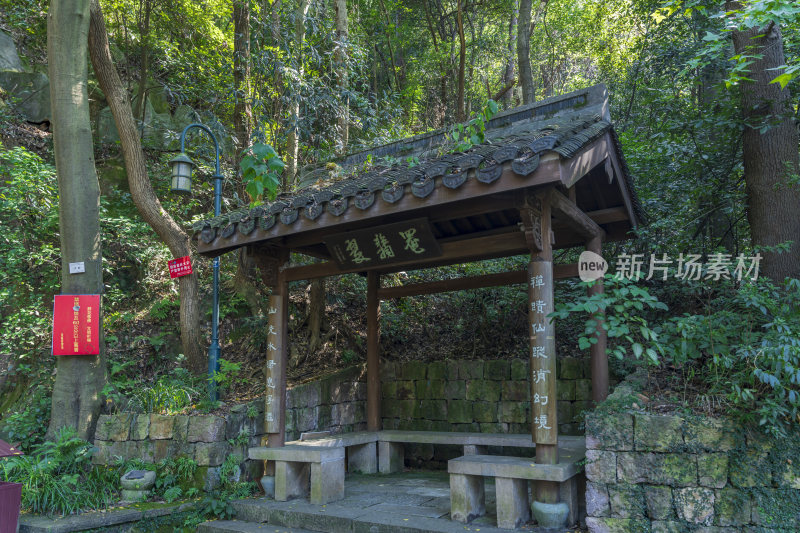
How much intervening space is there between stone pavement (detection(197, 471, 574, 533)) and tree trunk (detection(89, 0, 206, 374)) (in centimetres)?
291

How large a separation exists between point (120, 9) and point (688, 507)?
544 inches

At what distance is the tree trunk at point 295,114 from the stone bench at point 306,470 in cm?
474

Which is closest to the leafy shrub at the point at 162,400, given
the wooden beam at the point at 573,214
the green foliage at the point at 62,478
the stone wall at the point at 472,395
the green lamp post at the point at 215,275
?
the green lamp post at the point at 215,275

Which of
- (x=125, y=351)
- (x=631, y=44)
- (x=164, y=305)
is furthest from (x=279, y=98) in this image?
(x=631, y=44)

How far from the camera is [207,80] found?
11922 millimetres

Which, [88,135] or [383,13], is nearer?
[88,135]

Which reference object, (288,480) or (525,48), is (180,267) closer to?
(288,480)

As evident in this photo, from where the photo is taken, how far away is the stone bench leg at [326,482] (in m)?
5.34

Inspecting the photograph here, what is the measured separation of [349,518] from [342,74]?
8093 mm

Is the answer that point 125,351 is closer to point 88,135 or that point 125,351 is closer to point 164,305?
point 164,305

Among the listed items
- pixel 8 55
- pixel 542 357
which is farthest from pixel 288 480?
pixel 8 55

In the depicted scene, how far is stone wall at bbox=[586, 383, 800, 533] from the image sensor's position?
3.69 metres

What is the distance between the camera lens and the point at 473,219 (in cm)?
620

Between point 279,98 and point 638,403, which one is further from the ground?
point 279,98
